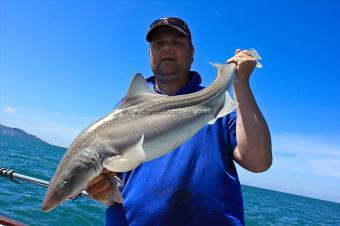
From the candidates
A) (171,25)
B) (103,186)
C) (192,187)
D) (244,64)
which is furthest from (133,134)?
(171,25)

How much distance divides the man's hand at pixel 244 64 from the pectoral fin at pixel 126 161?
54.5 inches

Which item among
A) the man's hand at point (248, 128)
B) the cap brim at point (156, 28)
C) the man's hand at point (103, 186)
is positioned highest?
the cap brim at point (156, 28)

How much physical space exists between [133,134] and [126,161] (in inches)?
10.8

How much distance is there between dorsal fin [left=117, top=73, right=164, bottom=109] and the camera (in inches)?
123

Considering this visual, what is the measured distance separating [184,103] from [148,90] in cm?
33

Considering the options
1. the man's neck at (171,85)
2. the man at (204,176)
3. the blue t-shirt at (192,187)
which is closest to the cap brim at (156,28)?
the man's neck at (171,85)

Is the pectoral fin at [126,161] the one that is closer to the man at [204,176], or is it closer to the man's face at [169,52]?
the man at [204,176]

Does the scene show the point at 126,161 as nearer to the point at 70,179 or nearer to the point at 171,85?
the point at 70,179

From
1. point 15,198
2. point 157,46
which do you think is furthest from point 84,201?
point 157,46

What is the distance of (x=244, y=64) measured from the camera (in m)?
3.58

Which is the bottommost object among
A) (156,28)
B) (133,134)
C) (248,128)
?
(133,134)

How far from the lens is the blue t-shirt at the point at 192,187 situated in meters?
3.33

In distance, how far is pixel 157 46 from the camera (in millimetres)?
4391

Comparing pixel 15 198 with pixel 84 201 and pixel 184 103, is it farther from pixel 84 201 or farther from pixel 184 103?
pixel 184 103
